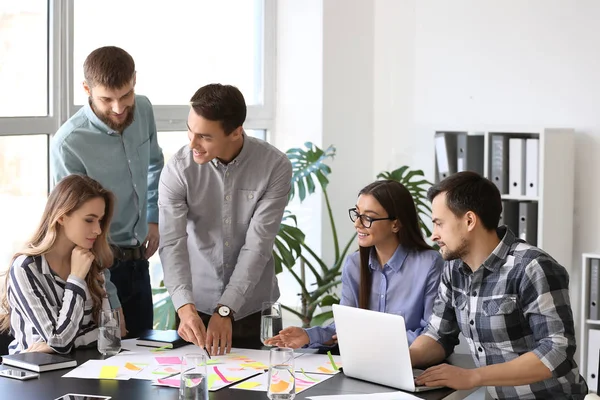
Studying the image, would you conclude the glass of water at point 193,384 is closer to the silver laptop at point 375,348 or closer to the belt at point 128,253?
the silver laptop at point 375,348

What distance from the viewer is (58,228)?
305 cm

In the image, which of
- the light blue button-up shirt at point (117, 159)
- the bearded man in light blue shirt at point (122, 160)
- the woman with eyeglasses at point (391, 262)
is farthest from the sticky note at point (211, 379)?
the light blue button-up shirt at point (117, 159)

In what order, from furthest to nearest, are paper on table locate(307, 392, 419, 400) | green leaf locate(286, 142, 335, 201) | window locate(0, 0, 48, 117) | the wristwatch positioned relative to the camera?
green leaf locate(286, 142, 335, 201) → window locate(0, 0, 48, 117) → the wristwatch → paper on table locate(307, 392, 419, 400)

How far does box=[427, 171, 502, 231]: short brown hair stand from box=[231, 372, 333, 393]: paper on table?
25.7 inches

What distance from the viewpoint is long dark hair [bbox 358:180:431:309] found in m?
3.15

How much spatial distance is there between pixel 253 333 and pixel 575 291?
2295 mm

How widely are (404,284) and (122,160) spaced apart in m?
1.18

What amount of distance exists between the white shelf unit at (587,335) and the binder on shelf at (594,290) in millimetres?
15

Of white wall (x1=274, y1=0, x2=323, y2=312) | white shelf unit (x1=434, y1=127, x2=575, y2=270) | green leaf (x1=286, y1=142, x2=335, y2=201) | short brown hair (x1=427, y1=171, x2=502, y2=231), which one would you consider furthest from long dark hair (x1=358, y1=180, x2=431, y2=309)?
white wall (x1=274, y1=0, x2=323, y2=312)

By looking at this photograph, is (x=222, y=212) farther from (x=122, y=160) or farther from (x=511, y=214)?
(x=511, y=214)

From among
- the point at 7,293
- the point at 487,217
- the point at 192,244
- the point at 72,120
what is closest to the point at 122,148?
the point at 72,120

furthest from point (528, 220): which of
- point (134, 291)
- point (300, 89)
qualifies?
point (134, 291)

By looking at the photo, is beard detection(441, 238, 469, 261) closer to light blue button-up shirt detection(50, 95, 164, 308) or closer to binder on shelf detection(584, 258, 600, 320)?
light blue button-up shirt detection(50, 95, 164, 308)

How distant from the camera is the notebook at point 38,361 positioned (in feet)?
8.63
